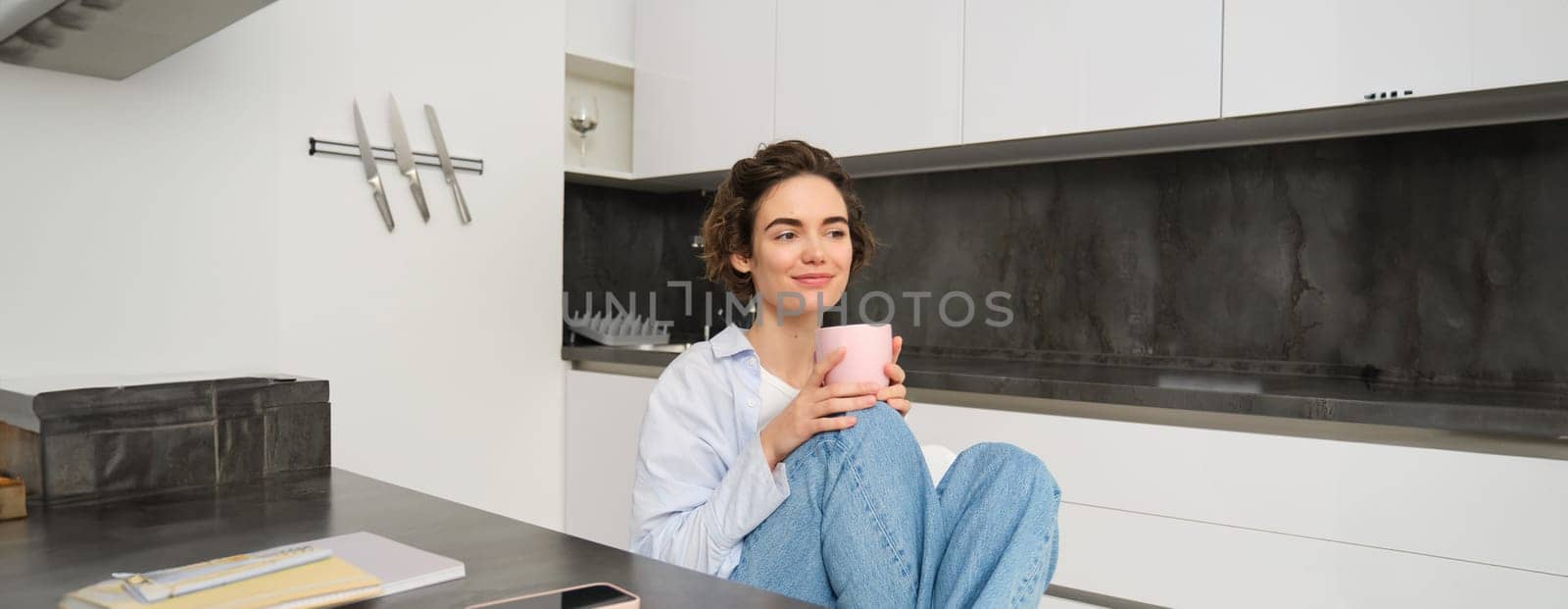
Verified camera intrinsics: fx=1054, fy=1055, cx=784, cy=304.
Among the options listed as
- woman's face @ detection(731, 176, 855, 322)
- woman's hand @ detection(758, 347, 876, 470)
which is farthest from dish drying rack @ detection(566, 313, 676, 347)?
woman's hand @ detection(758, 347, 876, 470)

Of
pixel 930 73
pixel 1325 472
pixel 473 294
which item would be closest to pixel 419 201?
pixel 473 294

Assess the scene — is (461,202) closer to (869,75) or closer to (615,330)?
(615,330)

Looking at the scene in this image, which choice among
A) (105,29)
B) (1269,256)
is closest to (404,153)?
(105,29)

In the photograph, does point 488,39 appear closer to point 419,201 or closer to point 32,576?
point 419,201

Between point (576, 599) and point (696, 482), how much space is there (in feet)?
1.89

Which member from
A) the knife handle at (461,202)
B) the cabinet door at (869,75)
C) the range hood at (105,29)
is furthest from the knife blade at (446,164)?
the cabinet door at (869,75)

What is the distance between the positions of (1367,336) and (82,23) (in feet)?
8.04

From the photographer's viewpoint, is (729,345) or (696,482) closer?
(696,482)

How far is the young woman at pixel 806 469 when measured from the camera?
3.37 ft

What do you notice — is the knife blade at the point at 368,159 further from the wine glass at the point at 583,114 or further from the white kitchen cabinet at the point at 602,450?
the white kitchen cabinet at the point at 602,450

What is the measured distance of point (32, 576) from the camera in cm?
86

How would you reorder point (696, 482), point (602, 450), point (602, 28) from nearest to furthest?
point (696, 482), point (602, 450), point (602, 28)

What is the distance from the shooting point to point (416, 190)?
2643 mm

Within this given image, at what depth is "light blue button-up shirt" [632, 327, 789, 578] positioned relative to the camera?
3.82ft
